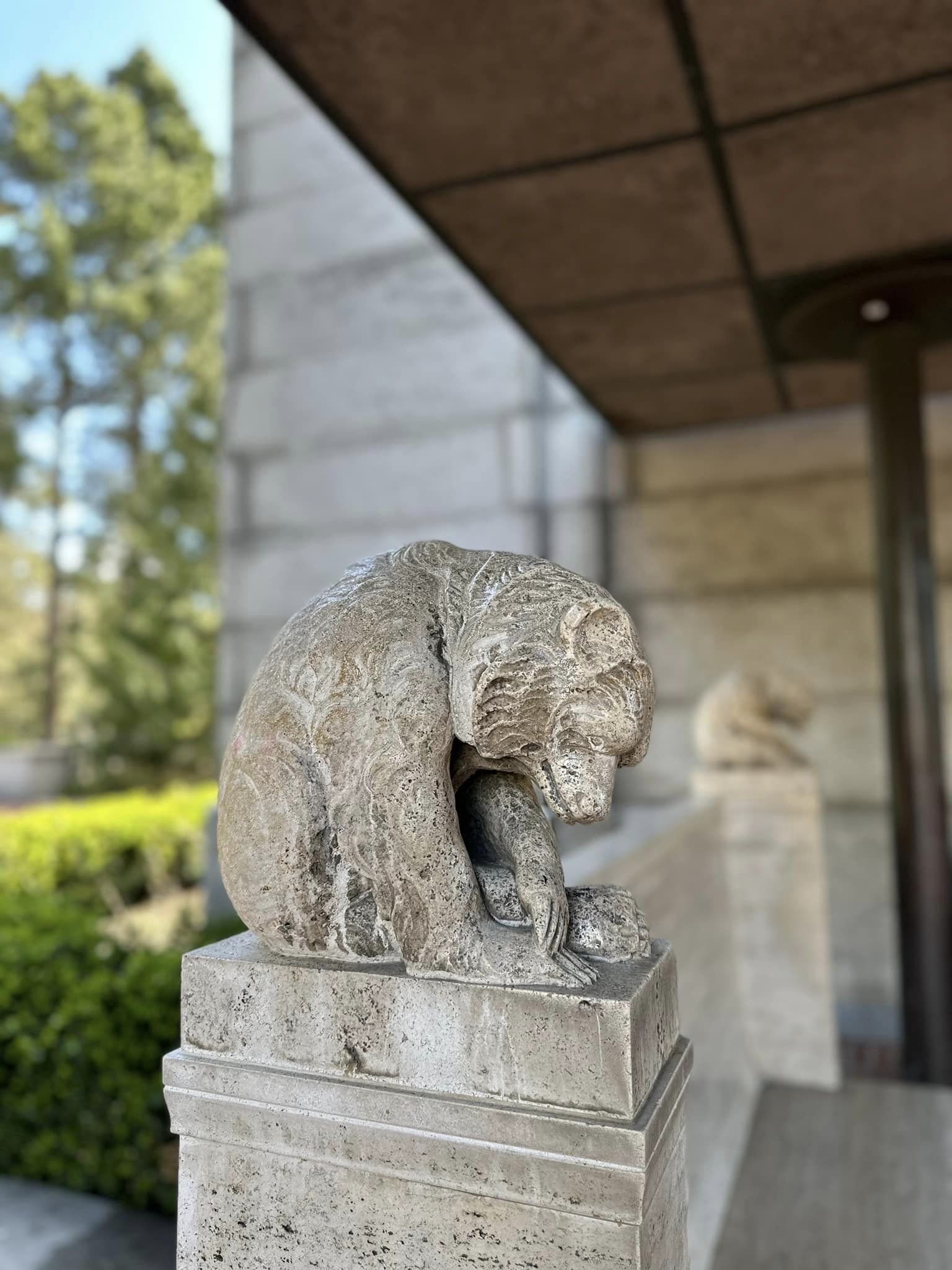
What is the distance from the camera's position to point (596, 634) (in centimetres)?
141

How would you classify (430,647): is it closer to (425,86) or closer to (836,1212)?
(425,86)

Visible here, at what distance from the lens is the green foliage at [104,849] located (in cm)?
832

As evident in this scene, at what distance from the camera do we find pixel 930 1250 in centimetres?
316

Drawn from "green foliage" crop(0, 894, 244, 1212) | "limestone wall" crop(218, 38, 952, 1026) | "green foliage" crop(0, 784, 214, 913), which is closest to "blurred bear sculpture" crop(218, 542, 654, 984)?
"green foliage" crop(0, 894, 244, 1212)

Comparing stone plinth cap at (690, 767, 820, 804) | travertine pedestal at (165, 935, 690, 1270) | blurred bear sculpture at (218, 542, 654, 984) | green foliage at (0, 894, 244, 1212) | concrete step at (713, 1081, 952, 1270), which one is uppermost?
blurred bear sculpture at (218, 542, 654, 984)

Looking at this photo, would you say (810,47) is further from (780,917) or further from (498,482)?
(498,482)

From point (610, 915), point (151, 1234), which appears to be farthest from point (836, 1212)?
point (610, 915)

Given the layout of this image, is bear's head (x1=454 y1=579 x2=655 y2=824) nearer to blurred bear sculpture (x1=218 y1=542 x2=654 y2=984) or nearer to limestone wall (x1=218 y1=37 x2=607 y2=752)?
blurred bear sculpture (x1=218 y1=542 x2=654 y2=984)

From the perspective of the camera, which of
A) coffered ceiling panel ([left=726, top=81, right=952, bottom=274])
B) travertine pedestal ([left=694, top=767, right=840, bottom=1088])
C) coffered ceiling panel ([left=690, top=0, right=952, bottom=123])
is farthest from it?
travertine pedestal ([left=694, top=767, right=840, bottom=1088])

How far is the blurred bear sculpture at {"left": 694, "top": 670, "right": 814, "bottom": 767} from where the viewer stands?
463 cm

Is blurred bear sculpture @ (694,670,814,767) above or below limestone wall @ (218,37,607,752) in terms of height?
below

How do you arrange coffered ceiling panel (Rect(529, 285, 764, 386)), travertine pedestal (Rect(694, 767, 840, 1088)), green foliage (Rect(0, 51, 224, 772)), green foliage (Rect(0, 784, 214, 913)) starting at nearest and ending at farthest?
1. coffered ceiling panel (Rect(529, 285, 764, 386))
2. travertine pedestal (Rect(694, 767, 840, 1088))
3. green foliage (Rect(0, 784, 214, 913))
4. green foliage (Rect(0, 51, 224, 772))

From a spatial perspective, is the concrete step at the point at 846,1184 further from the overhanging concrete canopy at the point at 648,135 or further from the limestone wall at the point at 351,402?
the overhanging concrete canopy at the point at 648,135

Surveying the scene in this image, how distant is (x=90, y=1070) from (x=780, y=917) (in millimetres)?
3234
